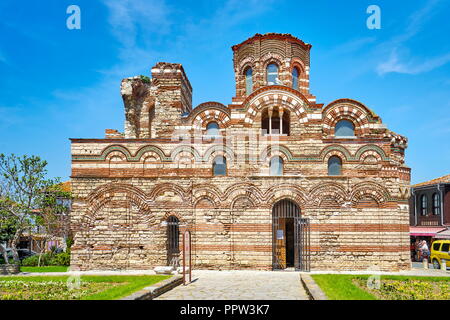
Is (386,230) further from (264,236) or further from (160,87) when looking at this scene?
(160,87)

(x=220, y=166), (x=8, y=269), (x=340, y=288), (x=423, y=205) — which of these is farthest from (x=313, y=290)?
(x=423, y=205)

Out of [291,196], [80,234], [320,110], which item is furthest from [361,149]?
[80,234]

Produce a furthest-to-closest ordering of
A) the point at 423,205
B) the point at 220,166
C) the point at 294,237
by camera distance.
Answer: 1. the point at 423,205
2. the point at 220,166
3. the point at 294,237

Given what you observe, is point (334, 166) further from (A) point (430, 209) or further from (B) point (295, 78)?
(A) point (430, 209)

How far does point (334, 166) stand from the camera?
707 inches

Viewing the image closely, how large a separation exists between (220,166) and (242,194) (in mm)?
1548

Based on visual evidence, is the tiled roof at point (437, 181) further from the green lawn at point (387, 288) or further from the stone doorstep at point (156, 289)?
the stone doorstep at point (156, 289)

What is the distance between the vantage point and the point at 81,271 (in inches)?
683

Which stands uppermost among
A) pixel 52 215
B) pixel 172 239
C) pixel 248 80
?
pixel 248 80

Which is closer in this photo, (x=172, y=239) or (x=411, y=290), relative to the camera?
(x=411, y=290)

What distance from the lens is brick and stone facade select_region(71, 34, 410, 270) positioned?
1728 centimetres

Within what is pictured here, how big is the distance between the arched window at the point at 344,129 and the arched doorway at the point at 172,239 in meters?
8.13

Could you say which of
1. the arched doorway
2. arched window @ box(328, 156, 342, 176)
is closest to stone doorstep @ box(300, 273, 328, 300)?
arched window @ box(328, 156, 342, 176)

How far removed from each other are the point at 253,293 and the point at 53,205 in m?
11.9
